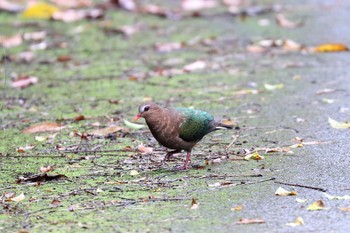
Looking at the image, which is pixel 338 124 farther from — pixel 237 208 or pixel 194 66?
pixel 194 66

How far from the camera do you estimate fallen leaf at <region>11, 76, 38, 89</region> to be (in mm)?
8969

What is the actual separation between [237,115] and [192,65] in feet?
7.15

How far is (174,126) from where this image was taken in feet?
18.7

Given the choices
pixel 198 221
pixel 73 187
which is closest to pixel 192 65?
pixel 73 187

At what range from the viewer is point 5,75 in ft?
30.4

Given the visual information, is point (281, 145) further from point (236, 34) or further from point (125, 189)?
point (236, 34)

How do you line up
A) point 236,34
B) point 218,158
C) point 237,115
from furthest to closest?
1. point 236,34
2. point 237,115
3. point 218,158

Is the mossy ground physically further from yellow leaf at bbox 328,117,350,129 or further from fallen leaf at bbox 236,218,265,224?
yellow leaf at bbox 328,117,350,129

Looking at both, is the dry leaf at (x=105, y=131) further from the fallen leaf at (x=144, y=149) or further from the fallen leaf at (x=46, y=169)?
the fallen leaf at (x=46, y=169)

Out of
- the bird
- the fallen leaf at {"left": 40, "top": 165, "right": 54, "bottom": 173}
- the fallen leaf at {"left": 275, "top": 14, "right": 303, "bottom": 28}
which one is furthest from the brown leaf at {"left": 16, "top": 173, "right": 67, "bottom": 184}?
the fallen leaf at {"left": 275, "top": 14, "right": 303, "bottom": 28}

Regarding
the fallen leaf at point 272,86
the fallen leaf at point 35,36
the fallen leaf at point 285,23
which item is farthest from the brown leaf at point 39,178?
the fallen leaf at point 285,23

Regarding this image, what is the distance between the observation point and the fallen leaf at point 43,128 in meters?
7.02

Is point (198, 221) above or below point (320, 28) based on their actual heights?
above

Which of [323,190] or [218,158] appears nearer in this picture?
[323,190]
